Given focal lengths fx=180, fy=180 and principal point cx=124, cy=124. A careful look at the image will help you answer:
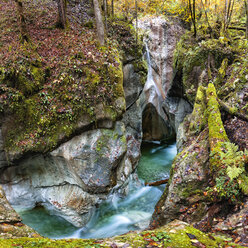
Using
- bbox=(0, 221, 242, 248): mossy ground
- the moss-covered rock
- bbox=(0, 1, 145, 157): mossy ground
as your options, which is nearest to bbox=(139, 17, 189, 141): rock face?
the moss-covered rock

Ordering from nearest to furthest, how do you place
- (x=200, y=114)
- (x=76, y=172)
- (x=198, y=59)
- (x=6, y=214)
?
1. (x=6, y=214)
2. (x=76, y=172)
3. (x=200, y=114)
4. (x=198, y=59)

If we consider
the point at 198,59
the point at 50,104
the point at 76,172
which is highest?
the point at 198,59

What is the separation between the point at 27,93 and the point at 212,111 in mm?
7513

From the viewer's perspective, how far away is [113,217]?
27.5ft

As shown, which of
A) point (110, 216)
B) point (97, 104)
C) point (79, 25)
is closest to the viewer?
point (97, 104)

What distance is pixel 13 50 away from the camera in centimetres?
795

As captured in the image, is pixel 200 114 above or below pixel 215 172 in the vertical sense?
above

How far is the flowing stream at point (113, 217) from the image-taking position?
24.5 feet

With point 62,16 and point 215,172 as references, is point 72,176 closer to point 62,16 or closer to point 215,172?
point 215,172

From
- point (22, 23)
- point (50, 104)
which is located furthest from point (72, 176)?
point (22, 23)

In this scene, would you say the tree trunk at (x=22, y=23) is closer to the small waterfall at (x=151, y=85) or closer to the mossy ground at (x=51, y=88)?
the mossy ground at (x=51, y=88)

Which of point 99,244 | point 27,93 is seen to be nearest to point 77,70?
point 27,93

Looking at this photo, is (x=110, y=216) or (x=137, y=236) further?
(x=110, y=216)

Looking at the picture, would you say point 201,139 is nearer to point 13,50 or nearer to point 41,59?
point 41,59
